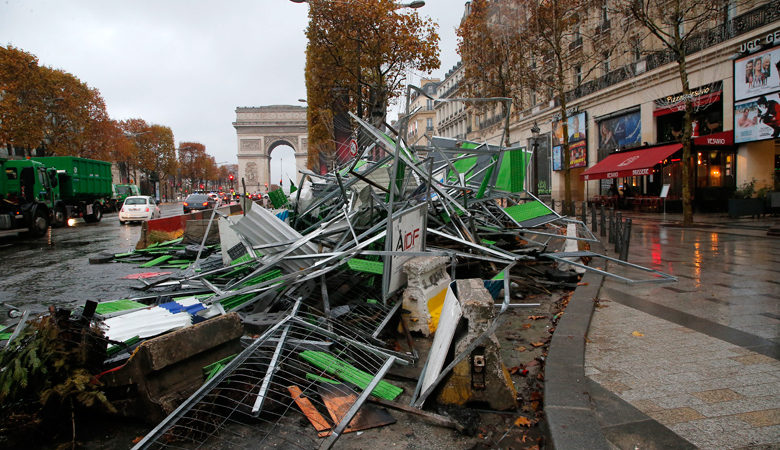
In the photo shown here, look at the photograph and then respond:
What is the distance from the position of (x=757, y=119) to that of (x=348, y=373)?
20.2 metres

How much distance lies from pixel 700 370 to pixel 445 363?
183 cm

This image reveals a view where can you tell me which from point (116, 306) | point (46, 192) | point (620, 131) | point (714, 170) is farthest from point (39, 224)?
point (620, 131)

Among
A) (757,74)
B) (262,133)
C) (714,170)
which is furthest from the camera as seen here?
(262,133)

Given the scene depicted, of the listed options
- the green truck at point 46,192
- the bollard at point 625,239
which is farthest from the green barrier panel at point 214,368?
the green truck at point 46,192

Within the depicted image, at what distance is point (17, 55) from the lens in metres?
27.4

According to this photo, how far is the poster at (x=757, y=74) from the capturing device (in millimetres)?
15211

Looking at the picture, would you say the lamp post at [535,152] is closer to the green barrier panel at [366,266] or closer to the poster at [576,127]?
the poster at [576,127]

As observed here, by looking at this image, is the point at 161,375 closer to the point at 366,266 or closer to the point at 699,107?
the point at 366,266

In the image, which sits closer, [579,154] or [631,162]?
[631,162]

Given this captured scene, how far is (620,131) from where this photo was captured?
24844 mm

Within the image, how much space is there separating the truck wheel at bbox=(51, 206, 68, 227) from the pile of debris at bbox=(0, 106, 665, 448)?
54.6ft

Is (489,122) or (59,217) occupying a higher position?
(489,122)

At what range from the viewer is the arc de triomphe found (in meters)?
68.6

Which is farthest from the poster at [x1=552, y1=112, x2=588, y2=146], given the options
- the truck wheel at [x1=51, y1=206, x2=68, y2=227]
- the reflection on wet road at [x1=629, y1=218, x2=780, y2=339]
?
the truck wheel at [x1=51, y1=206, x2=68, y2=227]
